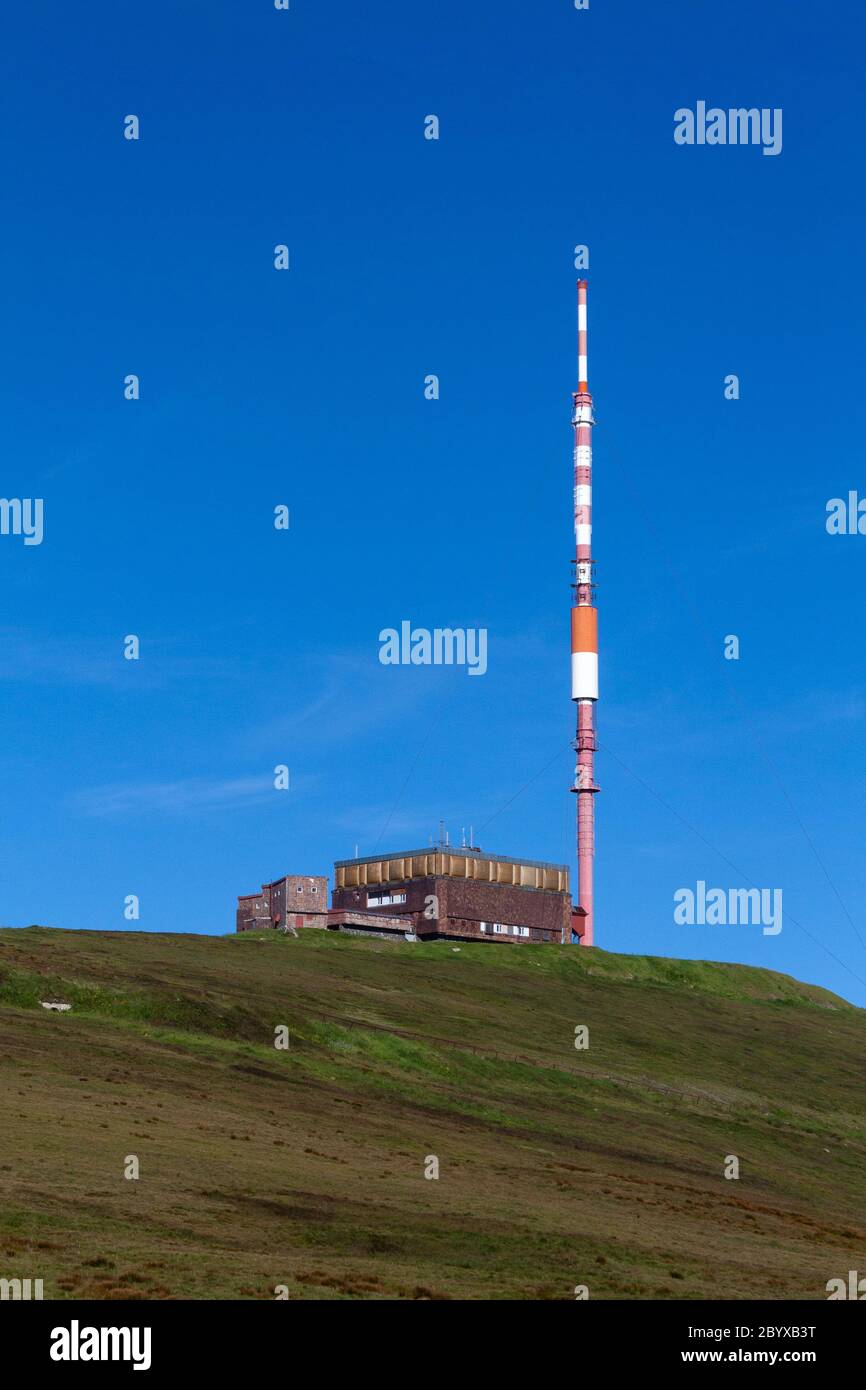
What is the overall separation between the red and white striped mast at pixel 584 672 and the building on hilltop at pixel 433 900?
3091mm

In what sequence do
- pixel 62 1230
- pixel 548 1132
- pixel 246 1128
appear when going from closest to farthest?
pixel 62 1230 → pixel 246 1128 → pixel 548 1132

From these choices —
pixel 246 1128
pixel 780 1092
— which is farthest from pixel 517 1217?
pixel 780 1092

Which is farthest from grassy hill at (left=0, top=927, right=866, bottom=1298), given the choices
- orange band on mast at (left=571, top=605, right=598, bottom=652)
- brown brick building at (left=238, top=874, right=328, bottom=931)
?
orange band on mast at (left=571, top=605, right=598, bottom=652)

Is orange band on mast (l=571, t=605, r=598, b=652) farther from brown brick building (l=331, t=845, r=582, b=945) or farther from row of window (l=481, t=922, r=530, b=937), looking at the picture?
row of window (l=481, t=922, r=530, b=937)

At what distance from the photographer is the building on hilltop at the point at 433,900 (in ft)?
479

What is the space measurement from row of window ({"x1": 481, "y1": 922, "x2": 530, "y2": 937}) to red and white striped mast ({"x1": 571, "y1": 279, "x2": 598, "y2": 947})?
7.52 meters

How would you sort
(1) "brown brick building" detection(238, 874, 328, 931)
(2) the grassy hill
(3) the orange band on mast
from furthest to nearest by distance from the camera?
(3) the orange band on mast → (1) "brown brick building" detection(238, 874, 328, 931) → (2) the grassy hill

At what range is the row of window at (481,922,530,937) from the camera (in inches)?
5999

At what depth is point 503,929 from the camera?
154 metres

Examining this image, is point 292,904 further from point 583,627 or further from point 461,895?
point 583,627

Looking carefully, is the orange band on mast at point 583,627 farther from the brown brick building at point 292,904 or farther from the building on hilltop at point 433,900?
the brown brick building at point 292,904
